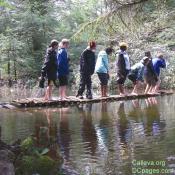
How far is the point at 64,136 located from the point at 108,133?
841 mm

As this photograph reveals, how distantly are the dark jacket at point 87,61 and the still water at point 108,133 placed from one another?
126 centimetres

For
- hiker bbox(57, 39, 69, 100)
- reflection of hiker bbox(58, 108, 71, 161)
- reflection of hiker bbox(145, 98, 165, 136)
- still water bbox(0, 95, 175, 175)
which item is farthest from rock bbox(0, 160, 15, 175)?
hiker bbox(57, 39, 69, 100)

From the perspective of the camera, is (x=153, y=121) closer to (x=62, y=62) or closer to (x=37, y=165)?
(x=62, y=62)

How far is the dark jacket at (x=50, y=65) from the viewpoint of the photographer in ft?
48.2

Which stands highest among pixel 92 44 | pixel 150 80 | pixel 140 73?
pixel 92 44

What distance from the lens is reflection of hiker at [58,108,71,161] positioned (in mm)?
7958

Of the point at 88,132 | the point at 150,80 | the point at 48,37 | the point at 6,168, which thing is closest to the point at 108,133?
the point at 88,132

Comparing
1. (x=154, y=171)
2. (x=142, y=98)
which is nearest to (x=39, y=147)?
(x=154, y=171)

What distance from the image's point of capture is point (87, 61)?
51.5 ft

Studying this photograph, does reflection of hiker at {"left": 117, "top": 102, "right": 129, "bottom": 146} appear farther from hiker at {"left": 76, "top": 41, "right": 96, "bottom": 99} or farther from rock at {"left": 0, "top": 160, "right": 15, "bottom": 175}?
rock at {"left": 0, "top": 160, "right": 15, "bottom": 175}

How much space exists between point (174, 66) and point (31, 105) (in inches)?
575

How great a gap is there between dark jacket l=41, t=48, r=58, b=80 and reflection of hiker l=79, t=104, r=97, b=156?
2095 millimetres

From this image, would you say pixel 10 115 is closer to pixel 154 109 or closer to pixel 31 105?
pixel 31 105

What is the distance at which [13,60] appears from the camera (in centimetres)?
3303
